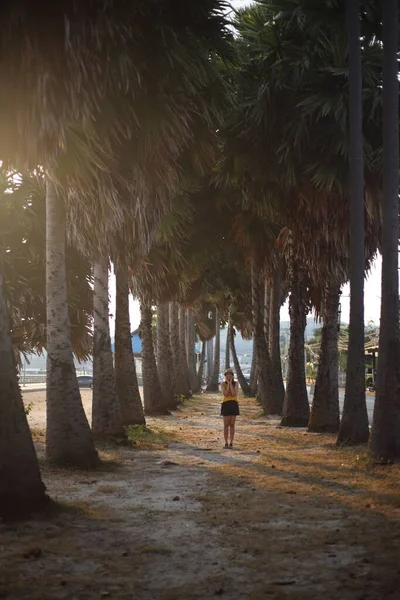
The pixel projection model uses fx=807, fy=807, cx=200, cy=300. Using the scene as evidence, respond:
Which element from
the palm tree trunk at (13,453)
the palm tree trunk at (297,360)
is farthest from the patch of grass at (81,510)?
the palm tree trunk at (297,360)

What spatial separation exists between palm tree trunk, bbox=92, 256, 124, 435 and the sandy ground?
104 inches

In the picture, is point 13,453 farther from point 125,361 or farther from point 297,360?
point 297,360

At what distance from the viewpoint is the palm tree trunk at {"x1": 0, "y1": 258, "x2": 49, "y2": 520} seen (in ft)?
28.3

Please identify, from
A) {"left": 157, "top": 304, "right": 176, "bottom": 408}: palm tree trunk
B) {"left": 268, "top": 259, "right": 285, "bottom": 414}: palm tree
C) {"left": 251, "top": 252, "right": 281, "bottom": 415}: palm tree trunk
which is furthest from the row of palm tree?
{"left": 157, "top": 304, "right": 176, "bottom": 408}: palm tree trunk

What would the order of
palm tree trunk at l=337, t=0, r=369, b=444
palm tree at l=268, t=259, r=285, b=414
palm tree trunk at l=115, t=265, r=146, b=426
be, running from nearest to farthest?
palm tree trunk at l=337, t=0, r=369, b=444 < palm tree trunk at l=115, t=265, r=146, b=426 < palm tree at l=268, t=259, r=285, b=414

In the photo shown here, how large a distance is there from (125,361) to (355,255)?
24.8 ft

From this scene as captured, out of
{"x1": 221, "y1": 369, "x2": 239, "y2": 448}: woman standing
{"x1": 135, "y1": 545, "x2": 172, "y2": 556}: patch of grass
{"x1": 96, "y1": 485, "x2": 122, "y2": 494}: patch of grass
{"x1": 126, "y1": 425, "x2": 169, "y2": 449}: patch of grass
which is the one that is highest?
{"x1": 221, "y1": 369, "x2": 239, "y2": 448}: woman standing

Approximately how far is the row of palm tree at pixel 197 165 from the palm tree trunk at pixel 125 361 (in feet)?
0.17

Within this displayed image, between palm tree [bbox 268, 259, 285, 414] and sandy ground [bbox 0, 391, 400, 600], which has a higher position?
palm tree [bbox 268, 259, 285, 414]

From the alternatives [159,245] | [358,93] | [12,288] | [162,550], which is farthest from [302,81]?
[162,550]

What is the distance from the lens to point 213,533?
8.30 m

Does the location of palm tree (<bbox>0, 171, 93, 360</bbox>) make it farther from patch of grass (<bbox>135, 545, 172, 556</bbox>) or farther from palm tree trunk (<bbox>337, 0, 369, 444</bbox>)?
patch of grass (<bbox>135, 545, 172, 556</bbox>)

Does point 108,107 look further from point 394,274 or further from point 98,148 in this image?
point 394,274

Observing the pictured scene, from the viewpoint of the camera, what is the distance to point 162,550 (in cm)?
755
